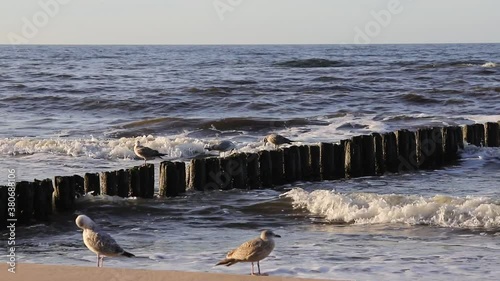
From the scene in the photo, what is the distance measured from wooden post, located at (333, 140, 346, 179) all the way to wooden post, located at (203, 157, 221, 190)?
8.68 ft

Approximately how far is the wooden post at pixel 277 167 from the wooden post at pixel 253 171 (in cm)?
37

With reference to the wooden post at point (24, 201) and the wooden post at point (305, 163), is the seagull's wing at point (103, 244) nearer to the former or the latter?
the wooden post at point (24, 201)

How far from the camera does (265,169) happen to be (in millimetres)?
15281

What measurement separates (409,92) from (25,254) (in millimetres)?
27049

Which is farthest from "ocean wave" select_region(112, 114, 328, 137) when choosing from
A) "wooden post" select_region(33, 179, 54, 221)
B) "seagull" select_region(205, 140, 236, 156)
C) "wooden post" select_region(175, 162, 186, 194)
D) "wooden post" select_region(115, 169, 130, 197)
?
"wooden post" select_region(33, 179, 54, 221)

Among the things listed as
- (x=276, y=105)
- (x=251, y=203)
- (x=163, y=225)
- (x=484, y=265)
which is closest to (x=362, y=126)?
(x=276, y=105)

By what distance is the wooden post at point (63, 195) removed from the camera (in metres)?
12.5

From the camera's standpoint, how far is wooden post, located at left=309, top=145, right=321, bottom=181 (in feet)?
52.7

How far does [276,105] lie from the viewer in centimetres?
3173

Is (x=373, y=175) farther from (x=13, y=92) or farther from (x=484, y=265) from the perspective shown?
(x=13, y=92)

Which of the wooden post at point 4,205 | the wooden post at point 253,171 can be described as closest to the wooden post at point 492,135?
the wooden post at point 253,171

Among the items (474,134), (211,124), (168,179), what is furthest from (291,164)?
(211,124)

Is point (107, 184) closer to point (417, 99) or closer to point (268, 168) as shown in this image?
point (268, 168)

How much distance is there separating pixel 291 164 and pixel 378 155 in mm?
2075
